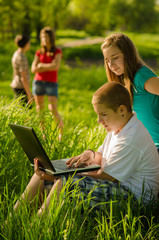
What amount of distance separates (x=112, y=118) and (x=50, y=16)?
951 inches

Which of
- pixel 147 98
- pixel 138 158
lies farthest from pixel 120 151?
pixel 147 98

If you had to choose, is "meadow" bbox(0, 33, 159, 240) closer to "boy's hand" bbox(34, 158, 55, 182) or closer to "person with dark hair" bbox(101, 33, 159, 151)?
"boy's hand" bbox(34, 158, 55, 182)

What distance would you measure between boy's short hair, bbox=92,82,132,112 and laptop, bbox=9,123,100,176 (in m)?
0.47

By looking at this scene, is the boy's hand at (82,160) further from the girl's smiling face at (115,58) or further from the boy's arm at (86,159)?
the girl's smiling face at (115,58)

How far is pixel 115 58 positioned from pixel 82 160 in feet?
2.91

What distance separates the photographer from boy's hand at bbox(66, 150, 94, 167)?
2.94 metres

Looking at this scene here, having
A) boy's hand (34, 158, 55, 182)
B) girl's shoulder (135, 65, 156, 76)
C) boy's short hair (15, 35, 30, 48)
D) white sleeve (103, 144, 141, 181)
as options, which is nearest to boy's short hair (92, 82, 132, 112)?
white sleeve (103, 144, 141, 181)

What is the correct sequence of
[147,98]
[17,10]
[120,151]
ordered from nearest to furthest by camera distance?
[120,151] → [147,98] → [17,10]

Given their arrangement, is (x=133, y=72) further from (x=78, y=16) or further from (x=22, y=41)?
(x=78, y=16)

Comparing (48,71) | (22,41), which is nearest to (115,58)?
(48,71)

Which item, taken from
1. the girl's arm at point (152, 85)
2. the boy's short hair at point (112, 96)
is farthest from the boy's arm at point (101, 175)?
the girl's arm at point (152, 85)

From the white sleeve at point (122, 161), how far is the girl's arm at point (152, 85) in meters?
0.56

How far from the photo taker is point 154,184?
9.24ft

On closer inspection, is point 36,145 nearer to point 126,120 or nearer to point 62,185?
point 62,185
